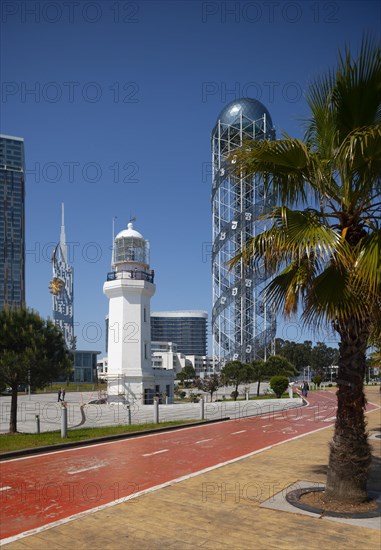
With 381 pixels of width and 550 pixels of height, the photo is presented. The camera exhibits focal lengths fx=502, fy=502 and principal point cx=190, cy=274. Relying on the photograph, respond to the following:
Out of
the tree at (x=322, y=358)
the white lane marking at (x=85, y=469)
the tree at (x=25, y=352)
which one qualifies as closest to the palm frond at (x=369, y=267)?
the white lane marking at (x=85, y=469)

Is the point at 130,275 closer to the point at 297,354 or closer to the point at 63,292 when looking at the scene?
the point at 297,354

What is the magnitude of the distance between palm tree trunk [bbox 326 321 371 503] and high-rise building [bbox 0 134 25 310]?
160m

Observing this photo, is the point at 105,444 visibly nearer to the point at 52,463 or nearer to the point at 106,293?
the point at 52,463

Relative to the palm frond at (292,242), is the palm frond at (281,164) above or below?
above

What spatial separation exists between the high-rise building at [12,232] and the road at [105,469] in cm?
15157

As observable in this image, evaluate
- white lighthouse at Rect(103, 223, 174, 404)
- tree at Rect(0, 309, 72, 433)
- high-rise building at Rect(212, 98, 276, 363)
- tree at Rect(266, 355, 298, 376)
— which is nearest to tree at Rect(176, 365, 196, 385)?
high-rise building at Rect(212, 98, 276, 363)

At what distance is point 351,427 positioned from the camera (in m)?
7.70

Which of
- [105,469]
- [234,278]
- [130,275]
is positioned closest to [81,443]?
[105,469]

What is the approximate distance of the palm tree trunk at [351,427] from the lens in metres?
7.71

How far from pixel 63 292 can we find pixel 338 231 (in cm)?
12812

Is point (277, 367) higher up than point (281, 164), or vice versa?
point (281, 164)

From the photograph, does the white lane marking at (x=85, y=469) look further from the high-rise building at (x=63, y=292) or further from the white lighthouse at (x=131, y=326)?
the high-rise building at (x=63, y=292)

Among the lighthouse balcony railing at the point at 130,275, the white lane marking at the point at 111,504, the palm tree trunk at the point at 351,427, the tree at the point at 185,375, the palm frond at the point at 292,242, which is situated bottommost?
the tree at the point at 185,375

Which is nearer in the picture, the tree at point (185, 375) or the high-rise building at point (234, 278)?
the high-rise building at point (234, 278)
